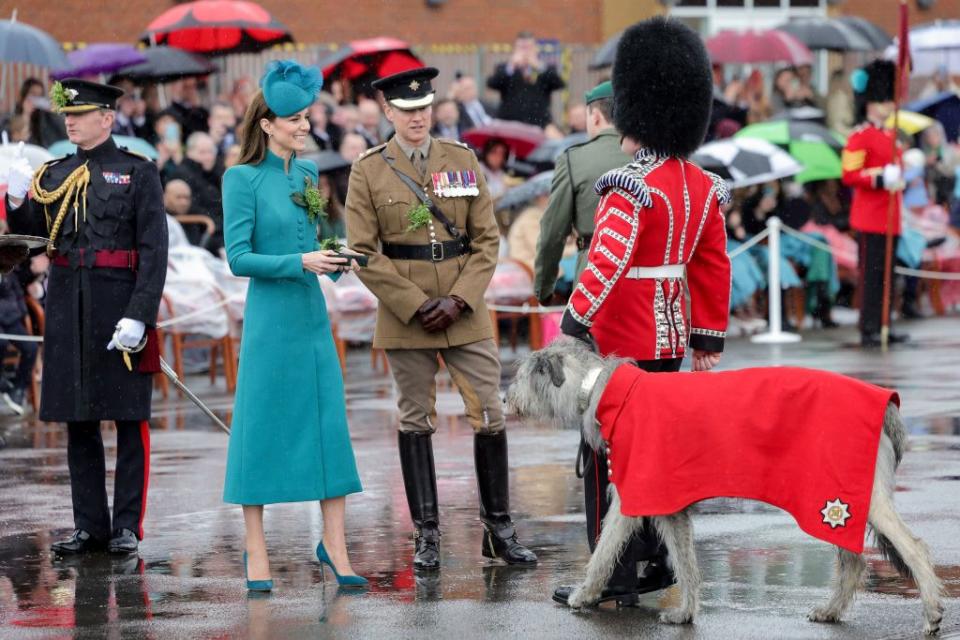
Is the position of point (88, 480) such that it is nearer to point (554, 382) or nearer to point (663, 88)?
point (554, 382)

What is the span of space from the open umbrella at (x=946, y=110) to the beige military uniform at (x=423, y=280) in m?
18.1

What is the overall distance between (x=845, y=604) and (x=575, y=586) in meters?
1.05

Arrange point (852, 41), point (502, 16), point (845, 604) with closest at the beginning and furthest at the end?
point (845, 604) → point (852, 41) → point (502, 16)

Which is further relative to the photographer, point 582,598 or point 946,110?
point 946,110

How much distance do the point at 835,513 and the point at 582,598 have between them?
108 cm

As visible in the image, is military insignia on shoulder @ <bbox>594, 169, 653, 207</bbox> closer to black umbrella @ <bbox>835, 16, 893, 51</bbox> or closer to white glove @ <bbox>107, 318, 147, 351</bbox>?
white glove @ <bbox>107, 318, 147, 351</bbox>

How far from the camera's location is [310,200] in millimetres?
7898

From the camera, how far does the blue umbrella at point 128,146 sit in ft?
53.6

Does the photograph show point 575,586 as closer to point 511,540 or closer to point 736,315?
point 511,540

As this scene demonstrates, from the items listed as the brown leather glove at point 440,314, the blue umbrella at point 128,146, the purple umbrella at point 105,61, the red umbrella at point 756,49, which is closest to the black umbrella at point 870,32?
the red umbrella at point 756,49

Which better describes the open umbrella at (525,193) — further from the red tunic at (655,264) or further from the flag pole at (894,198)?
the red tunic at (655,264)

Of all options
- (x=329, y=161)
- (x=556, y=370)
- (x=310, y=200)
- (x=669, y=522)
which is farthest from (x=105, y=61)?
(x=669, y=522)

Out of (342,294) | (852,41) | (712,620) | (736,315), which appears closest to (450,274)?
(712,620)

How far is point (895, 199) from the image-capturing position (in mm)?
17562
